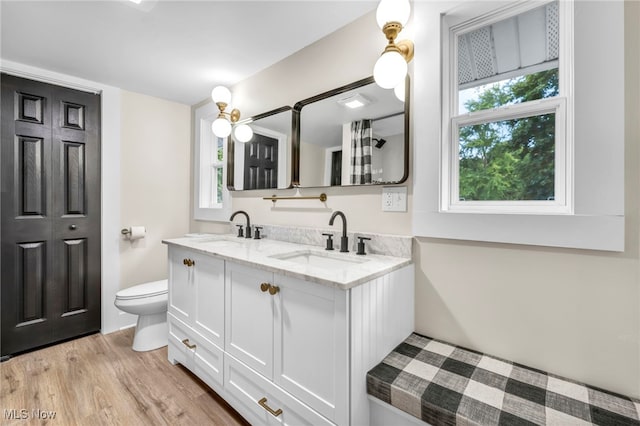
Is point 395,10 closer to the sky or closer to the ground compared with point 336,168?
closer to the sky

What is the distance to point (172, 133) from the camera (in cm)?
291

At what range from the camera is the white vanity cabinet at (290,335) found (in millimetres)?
1026

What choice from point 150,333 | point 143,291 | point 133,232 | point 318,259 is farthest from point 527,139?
point 133,232

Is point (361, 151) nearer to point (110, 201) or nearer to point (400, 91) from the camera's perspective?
point (400, 91)

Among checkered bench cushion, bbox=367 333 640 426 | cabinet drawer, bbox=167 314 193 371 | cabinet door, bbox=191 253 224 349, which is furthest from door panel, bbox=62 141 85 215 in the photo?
checkered bench cushion, bbox=367 333 640 426

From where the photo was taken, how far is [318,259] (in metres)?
1.64

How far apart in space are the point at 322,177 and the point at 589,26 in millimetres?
1332

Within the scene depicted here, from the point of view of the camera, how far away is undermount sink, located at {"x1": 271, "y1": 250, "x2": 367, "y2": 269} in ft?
4.91

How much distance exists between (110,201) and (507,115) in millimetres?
3038

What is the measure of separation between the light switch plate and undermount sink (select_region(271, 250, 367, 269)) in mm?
341

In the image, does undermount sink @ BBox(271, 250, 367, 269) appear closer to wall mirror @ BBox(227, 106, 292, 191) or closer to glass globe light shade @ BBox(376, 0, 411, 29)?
wall mirror @ BBox(227, 106, 292, 191)

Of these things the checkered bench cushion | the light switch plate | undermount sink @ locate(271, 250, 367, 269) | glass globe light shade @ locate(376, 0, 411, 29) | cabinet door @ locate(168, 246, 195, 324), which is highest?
glass globe light shade @ locate(376, 0, 411, 29)

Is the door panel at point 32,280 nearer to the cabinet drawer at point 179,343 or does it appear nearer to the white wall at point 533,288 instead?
the cabinet drawer at point 179,343

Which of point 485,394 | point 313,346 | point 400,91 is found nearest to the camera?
point 485,394
